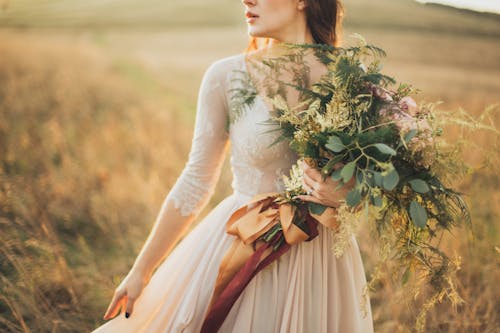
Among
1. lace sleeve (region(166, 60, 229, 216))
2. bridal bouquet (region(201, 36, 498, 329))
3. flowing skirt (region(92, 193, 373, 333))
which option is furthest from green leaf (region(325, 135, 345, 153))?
lace sleeve (region(166, 60, 229, 216))

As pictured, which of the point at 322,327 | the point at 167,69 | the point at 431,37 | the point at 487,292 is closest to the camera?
the point at 322,327

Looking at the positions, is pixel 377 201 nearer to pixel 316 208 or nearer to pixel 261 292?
pixel 316 208

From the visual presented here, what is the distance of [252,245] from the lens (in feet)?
4.83

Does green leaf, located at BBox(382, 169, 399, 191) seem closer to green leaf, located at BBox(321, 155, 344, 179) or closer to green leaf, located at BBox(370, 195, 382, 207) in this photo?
green leaf, located at BBox(370, 195, 382, 207)

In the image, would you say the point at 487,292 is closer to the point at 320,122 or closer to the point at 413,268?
the point at 413,268

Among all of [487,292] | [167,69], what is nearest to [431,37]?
[167,69]

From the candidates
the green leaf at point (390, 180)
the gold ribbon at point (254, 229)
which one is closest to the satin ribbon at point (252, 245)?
the gold ribbon at point (254, 229)

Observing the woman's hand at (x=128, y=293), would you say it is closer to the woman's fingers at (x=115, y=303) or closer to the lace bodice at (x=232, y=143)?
the woman's fingers at (x=115, y=303)

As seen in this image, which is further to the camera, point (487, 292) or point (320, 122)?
point (487, 292)

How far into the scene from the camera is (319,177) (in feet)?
4.31

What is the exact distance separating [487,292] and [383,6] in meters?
5.57

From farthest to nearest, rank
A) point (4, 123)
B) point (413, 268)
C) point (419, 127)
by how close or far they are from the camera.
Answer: point (4, 123), point (413, 268), point (419, 127)

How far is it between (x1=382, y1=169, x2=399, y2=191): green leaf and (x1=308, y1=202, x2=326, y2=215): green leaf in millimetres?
324

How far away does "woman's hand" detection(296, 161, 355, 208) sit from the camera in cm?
131
